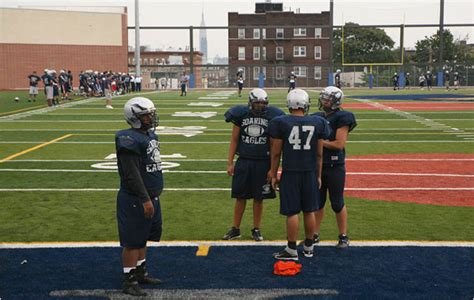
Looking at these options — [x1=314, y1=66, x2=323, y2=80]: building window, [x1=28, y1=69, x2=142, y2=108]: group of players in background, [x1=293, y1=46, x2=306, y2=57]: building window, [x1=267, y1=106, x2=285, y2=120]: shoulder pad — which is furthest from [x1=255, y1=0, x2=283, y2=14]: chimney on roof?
[x1=267, y1=106, x2=285, y2=120]: shoulder pad

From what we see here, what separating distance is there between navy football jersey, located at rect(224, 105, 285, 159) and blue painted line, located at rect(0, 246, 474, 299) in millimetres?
984

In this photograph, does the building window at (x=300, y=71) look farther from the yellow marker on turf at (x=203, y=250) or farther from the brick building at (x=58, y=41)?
the yellow marker on turf at (x=203, y=250)

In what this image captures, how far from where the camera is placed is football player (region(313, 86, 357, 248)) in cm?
586

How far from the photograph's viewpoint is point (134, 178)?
179 inches

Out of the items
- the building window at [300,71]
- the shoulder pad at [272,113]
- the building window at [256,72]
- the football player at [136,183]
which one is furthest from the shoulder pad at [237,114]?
the building window at [300,71]

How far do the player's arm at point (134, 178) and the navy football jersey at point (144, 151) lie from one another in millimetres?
46

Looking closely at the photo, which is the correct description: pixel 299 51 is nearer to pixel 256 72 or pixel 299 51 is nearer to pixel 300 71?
pixel 300 71

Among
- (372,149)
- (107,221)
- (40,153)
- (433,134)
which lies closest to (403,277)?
(107,221)

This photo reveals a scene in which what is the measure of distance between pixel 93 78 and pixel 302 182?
98.3 feet

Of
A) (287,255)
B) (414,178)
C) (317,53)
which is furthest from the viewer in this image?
(317,53)

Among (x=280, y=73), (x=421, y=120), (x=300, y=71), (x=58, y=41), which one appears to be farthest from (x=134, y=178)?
(x=300, y=71)

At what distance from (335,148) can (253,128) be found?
0.88 metres

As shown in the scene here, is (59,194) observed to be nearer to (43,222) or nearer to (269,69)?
(43,222)

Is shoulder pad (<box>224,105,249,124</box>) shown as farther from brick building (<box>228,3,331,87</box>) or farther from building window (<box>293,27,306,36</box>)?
building window (<box>293,27,306,36</box>)
